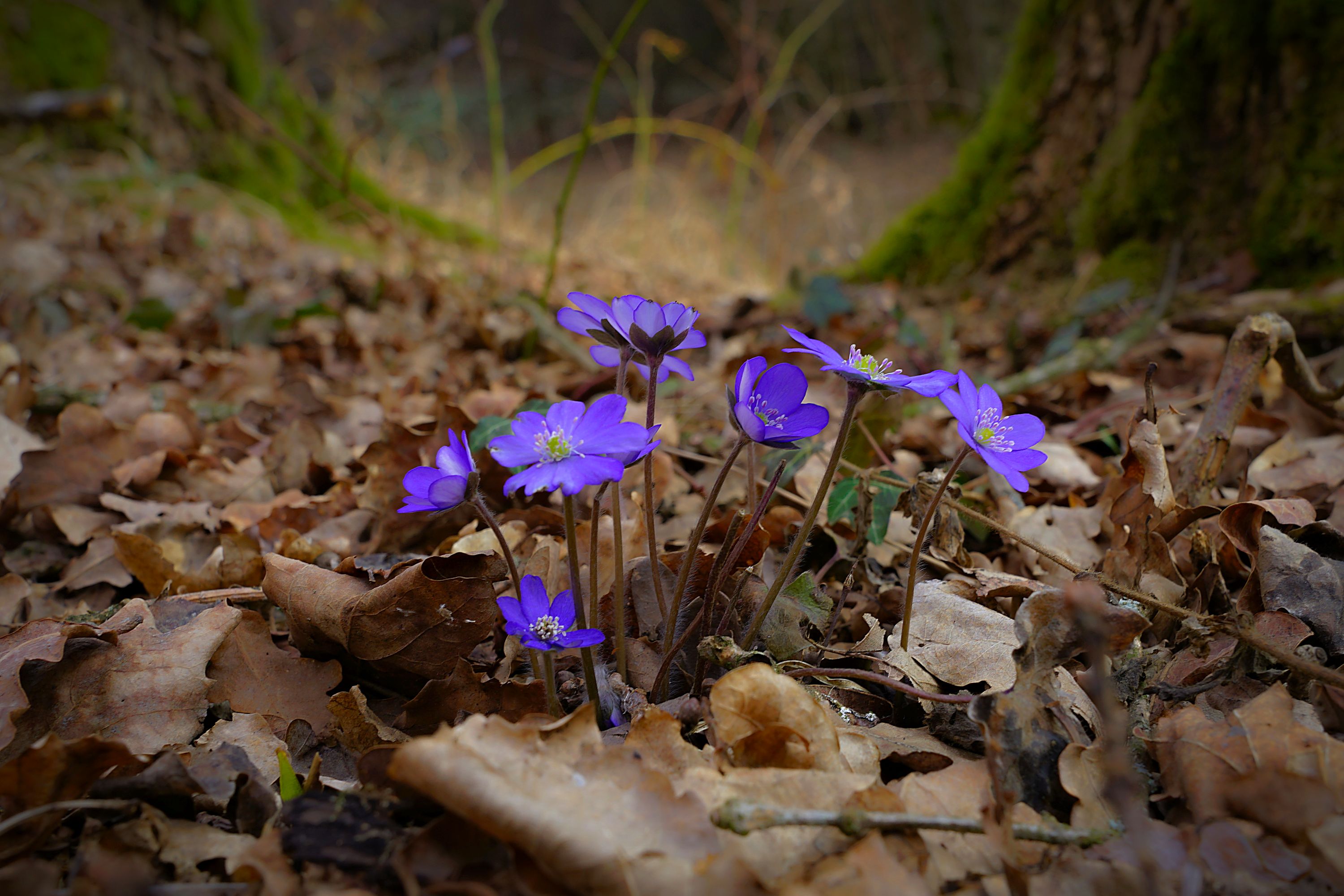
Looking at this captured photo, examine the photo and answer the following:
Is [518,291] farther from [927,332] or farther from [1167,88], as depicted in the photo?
[1167,88]

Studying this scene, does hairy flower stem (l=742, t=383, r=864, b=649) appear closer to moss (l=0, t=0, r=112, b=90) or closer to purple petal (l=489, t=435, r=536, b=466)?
purple petal (l=489, t=435, r=536, b=466)

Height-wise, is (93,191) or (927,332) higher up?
(93,191)

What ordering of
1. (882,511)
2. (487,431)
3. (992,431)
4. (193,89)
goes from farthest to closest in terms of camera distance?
(193,89) < (487,431) < (882,511) < (992,431)

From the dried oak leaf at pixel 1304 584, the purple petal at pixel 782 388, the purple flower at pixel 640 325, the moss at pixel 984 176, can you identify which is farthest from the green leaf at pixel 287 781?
the moss at pixel 984 176

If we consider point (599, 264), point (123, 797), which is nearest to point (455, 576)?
point (123, 797)

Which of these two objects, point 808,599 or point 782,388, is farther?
point 808,599

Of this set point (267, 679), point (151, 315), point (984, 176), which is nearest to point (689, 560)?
point (267, 679)

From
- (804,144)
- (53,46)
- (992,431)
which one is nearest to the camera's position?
(992,431)

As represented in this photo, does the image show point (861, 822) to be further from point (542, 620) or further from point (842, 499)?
point (842, 499)
